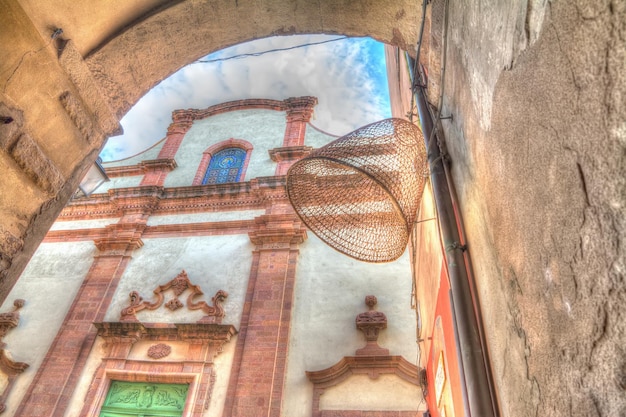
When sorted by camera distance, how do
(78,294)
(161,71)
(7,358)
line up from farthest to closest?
(78,294) < (7,358) < (161,71)

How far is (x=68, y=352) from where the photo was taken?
295 inches

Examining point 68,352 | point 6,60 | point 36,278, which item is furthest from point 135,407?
point 6,60

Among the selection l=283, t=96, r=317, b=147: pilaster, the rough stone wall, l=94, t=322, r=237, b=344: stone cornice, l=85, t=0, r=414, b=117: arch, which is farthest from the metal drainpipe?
l=283, t=96, r=317, b=147: pilaster

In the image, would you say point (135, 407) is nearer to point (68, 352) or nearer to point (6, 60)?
point (68, 352)

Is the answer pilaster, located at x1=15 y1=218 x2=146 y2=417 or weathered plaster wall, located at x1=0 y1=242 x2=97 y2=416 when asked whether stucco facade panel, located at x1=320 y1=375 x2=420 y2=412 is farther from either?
weathered plaster wall, located at x1=0 y1=242 x2=97 y2=416

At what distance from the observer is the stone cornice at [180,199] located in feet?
32.4

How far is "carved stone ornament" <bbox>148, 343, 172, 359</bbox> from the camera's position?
287 inches

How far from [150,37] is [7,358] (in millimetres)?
7696

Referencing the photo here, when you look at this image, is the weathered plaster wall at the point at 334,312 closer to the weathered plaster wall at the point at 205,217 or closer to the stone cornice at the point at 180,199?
the weathered plaster wall at the point at 205,217

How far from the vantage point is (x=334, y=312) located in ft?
23.9

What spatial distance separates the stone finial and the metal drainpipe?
472 centimetres

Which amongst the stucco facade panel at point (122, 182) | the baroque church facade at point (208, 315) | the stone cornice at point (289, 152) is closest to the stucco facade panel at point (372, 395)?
the baroque church facade at point (208, 315)

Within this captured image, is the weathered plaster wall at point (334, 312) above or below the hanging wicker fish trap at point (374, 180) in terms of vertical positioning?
above

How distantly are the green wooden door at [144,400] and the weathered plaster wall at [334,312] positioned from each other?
207 cm
